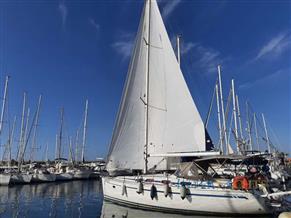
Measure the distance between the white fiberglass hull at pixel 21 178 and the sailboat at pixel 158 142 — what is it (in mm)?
18456

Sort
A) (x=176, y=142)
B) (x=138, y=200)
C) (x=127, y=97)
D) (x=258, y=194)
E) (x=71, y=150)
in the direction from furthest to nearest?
(x=71, y=150) < (x=127, y=97) < (x=176, y=142) < (x=138, y=200) < (x=258, y=194)

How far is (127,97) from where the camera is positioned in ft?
65.6

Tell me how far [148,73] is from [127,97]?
2297 mm

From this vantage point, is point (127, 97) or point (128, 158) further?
point (127, 97)

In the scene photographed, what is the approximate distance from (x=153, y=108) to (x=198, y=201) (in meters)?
7.73

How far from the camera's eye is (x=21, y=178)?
33156 millimetres

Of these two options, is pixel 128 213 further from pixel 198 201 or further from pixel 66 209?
pixel 66 209

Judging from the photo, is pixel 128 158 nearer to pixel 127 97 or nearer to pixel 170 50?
pixel 127 97

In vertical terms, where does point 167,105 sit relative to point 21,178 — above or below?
above

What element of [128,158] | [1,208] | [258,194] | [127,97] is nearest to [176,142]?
[128,158]

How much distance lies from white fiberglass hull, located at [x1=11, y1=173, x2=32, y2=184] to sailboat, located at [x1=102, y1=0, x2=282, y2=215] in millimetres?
18456

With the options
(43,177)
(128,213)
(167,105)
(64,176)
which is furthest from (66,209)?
(64,176)

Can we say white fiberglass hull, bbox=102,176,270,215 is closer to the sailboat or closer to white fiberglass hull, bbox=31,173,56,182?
the sailboat

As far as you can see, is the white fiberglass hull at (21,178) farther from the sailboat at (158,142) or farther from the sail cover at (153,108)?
the sail cover at (153,108)
